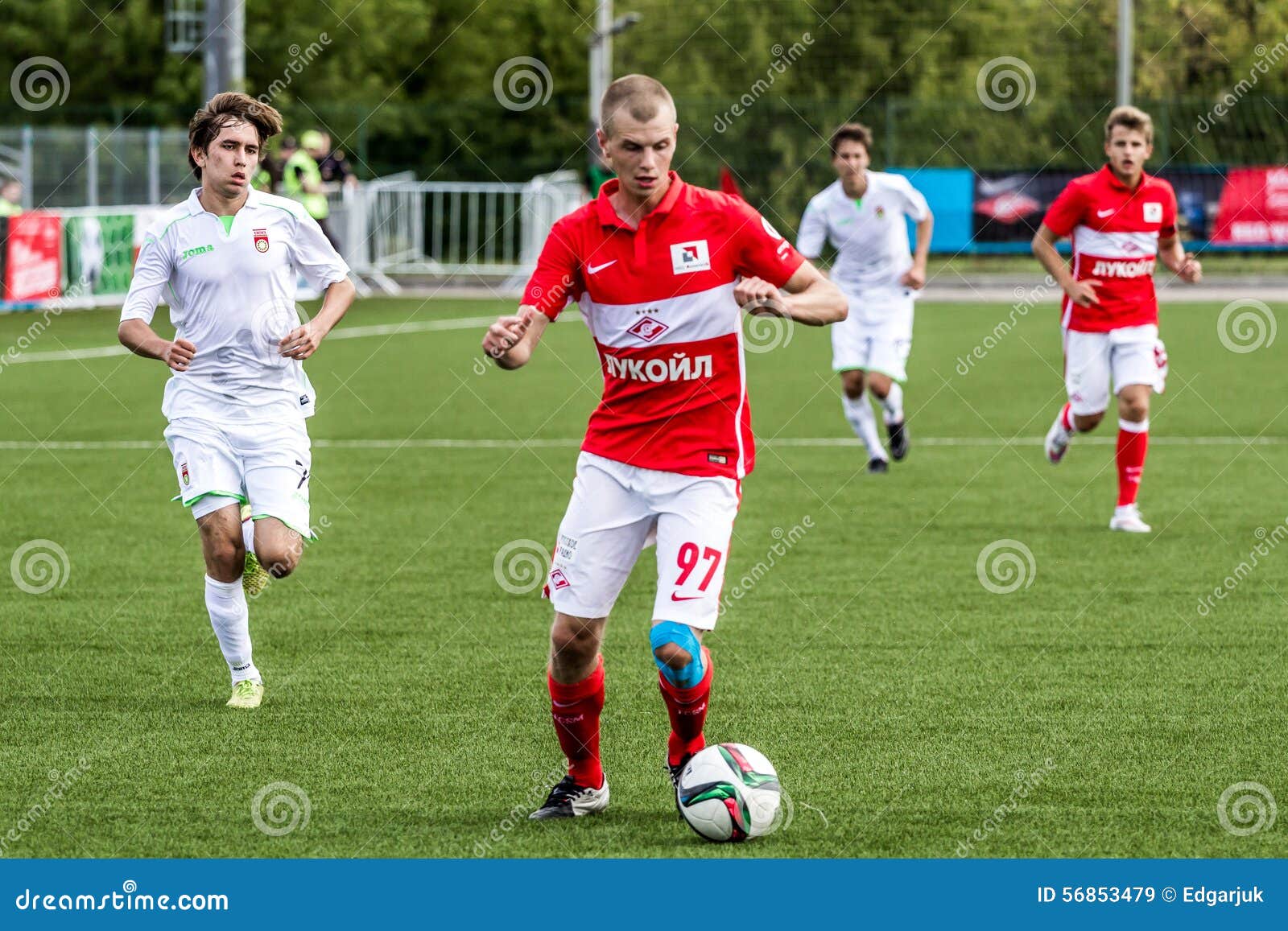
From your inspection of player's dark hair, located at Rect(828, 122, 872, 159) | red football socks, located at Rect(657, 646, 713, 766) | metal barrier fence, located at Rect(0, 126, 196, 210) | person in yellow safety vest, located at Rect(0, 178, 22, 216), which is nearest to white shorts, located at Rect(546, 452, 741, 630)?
red football socks, located at Rect(657, 646, 713, 766)

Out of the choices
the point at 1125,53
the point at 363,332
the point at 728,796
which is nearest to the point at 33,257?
the point at 363,332

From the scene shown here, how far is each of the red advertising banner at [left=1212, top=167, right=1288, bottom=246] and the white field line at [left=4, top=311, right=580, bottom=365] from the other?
522 inches

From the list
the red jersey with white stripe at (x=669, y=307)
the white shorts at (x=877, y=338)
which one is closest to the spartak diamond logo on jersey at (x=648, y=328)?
the red jersey with white stripe at (x=669, y=307)

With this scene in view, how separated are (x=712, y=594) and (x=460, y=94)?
49063mm

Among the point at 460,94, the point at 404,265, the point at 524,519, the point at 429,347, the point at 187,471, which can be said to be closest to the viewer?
the point at 187,471

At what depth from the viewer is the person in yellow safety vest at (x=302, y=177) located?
25.1 metres

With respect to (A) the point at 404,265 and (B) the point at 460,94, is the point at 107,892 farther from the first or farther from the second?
(B) the point at 460,94

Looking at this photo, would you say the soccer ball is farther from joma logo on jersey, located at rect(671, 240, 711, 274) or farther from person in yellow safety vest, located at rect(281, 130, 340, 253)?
person in yellow safety vest, located at rect(281, 130, 340, 253)

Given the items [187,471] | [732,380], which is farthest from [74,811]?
Result: [732,380]

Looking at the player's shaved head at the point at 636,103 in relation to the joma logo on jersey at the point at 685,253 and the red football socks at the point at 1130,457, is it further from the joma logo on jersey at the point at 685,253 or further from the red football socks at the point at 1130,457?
the red football socks at the point at 1130,457

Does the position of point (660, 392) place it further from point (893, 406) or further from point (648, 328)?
point (893, 406)

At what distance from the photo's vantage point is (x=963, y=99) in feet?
137

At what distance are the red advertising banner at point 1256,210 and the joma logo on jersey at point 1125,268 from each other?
26.0m

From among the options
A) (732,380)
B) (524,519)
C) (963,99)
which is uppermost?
(963,99)
